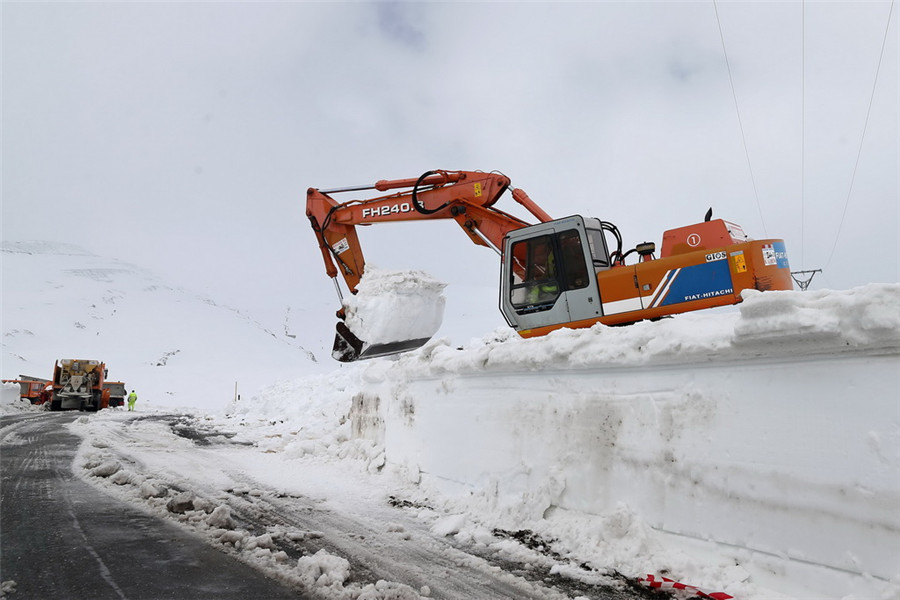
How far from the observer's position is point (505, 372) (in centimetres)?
514

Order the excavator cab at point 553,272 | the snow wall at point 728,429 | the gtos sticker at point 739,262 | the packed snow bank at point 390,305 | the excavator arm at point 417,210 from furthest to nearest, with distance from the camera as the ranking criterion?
the packed snow bank at point 390,305
the excavator arm at point 417,210
the excavator cab at point 553,272
the gtos sticker at point 739,262
the snow wall at point 728,429

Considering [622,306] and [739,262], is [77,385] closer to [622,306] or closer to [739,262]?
[622,306]

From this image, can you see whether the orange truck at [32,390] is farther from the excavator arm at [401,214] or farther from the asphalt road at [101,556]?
the asphalt road at [101,556]

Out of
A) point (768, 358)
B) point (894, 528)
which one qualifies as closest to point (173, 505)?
point (768, 358)

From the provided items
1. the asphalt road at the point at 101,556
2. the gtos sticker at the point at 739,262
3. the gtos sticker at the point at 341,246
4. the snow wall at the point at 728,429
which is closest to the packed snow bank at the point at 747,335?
the snow wall at the point at 728,429

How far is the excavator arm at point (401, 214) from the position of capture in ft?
28.1

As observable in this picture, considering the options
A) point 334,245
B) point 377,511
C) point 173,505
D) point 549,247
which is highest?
point 334,245

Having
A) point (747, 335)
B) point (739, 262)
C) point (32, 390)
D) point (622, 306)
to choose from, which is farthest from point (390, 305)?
point (32, 390)

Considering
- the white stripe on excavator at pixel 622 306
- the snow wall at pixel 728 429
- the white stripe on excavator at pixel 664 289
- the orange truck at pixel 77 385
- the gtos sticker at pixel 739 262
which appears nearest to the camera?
the snow wall at pixel 728 429

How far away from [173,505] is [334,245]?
22.4ft

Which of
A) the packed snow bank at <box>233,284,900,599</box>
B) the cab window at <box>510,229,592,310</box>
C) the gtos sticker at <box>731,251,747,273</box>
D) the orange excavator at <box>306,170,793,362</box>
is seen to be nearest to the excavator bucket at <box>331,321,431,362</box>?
the orange excavator at <box>306,170,793,362</box>

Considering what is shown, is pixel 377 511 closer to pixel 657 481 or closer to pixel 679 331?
pixel 657 481

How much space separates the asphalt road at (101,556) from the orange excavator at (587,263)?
15.0ft

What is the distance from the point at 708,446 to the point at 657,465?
0.40 metres
